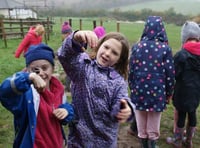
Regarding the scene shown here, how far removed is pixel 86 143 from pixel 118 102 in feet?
1.13

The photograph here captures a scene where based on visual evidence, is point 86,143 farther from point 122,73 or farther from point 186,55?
point 186,55

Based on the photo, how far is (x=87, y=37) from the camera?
1618 mm

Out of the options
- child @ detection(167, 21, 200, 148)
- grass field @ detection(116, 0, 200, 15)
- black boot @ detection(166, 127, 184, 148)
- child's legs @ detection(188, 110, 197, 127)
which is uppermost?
grass field @ detection(116, 0, 200, 15)

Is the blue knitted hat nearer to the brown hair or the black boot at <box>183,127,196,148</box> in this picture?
the brown hair

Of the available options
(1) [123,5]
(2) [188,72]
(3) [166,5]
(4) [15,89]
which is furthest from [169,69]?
(3) [166,5]

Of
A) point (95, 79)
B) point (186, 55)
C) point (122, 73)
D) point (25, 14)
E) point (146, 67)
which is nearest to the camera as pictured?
point (95, 79)

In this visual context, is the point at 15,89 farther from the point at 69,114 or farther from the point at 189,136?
the point at 189,136

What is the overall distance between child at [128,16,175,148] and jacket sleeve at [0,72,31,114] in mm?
1711

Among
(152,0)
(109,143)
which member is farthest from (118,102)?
(152,0)

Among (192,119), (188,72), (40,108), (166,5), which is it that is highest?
(166,5)

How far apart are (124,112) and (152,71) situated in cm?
141

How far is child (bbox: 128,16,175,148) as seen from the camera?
10.6 feet

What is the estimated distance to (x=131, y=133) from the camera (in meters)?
4.15

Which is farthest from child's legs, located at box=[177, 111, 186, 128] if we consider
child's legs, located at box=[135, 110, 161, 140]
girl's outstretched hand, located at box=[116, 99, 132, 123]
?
girl's outstretched hand, located at box=[116, 99, 132, 123]
